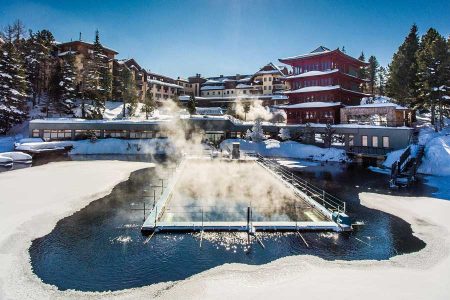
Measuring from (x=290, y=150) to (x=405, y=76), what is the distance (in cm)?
2555

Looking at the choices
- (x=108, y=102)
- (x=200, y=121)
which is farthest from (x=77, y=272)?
(x=108, y=102)

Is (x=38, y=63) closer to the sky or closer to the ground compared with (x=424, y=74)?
closer to the sky

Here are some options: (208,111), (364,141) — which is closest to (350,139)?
(364,141)

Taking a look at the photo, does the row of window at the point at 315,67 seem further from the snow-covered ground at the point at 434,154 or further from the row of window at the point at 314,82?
the snow-covered ground at the point at 434,154

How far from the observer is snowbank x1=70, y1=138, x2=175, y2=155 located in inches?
2287

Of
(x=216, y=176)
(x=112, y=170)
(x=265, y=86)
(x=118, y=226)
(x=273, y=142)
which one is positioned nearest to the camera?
(x=118, y=226)

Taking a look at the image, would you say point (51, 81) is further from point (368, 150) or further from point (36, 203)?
point (368, 150)

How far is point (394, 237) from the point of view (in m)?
18.3

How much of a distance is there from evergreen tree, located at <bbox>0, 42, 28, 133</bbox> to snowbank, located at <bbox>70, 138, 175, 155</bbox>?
1271 centimetres

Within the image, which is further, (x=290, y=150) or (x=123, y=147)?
(x=123, y=147)

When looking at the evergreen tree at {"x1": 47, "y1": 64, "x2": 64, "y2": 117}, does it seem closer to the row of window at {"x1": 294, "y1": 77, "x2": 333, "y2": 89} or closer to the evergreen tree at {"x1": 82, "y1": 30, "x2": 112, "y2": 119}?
the evergreen tree at {"x1": 82, "y1": 30, "x2": 112, "y2": 119}

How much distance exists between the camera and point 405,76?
56.5 m

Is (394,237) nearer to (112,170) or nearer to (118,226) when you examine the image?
(118,226)

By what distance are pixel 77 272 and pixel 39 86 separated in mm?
71830
